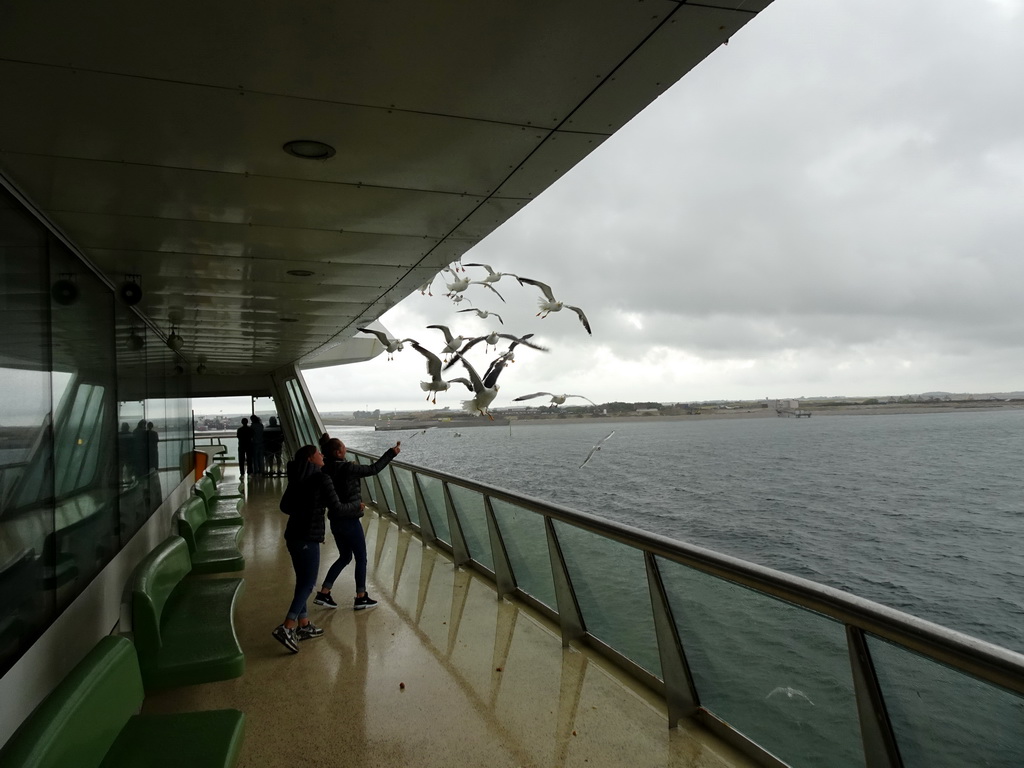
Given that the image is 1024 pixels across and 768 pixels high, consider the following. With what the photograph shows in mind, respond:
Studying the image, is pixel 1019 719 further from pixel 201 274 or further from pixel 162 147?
pixel 201 274

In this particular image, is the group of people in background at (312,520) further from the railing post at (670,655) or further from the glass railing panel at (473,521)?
the railing post at (670,655)

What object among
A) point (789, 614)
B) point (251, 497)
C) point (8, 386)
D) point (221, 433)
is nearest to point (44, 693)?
point (8, 386)

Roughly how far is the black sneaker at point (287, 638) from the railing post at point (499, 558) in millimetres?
1505

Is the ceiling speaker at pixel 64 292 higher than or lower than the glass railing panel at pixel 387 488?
higher

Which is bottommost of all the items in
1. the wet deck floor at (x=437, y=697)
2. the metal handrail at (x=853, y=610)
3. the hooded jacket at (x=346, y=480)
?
the wet deck floor at (x=437, y=697)

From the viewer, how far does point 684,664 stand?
3.02 m

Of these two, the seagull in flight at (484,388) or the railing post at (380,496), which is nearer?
the seagull in flight at (484,388)

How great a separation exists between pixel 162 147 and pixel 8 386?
1.09 m

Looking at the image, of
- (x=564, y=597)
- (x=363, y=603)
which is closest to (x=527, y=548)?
(x=564, y=597)

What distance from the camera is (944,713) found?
6.43ft

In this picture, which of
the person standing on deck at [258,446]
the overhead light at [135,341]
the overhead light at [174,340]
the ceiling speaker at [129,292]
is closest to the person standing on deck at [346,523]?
the ceiling speaker at [129,292]

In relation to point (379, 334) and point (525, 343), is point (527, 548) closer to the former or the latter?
point (525, 343)

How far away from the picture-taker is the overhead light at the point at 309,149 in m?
2.78

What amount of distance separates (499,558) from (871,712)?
10.5 feet
